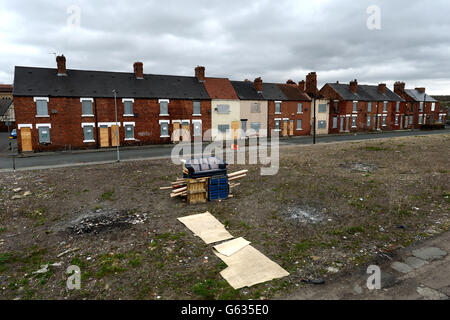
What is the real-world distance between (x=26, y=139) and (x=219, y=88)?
21792 millimetres

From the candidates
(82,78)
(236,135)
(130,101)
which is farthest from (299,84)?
(82,78)

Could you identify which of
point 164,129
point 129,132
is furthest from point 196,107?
point 129,132

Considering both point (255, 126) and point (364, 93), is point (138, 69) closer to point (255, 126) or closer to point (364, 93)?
point (255, 126)

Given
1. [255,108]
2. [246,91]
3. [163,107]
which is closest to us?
[163,107]

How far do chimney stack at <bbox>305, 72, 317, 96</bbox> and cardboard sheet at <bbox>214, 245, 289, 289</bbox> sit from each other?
127 feet

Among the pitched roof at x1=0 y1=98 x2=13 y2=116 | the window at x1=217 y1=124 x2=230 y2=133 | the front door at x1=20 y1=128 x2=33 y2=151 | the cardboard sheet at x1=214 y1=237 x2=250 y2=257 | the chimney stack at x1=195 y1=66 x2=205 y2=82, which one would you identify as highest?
the chimney stack at x1=195 y1=66 x2=205 y2=82

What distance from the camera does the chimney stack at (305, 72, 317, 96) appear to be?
138 feet

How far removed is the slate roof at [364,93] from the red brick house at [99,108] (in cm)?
2430

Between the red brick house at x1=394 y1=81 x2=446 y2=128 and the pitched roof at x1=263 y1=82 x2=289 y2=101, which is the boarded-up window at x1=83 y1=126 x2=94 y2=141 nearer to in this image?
the pitched roof at x1=263 y1=82 x2=289 y2=101

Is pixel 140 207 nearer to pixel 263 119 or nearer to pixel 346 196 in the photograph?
pixel 346 196

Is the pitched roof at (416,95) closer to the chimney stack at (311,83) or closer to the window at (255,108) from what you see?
the chimney stack at (311,83)

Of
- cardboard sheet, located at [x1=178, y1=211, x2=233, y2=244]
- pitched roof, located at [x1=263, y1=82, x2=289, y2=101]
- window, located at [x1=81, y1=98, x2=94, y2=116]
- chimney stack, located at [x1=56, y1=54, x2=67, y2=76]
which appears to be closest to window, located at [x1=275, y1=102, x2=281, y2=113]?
pitched roof, located at [x1=263, y1=82, x2=289, y2=101]

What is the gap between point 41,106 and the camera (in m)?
26.4

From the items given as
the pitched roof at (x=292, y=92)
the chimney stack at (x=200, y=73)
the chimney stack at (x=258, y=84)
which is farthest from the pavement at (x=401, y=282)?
the pitched roof at (x=292, y=92)
